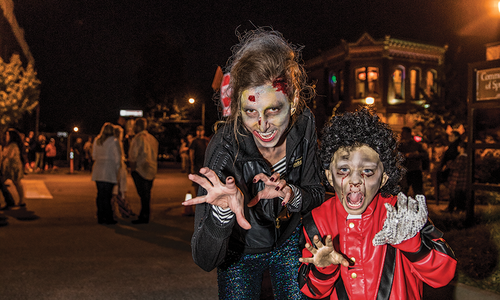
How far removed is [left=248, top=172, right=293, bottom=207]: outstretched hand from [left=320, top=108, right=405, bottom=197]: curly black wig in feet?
1.34

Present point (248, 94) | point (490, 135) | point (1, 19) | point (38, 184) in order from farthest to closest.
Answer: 1. point (1, 19)
2. point (38, 184)
3. point (490, 135)
4. point (248, 94)

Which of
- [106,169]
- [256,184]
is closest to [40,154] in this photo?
[106,169]

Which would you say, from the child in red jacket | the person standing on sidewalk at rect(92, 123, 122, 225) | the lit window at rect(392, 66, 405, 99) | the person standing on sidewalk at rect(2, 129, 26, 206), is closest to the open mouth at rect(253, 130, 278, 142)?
the child in red jacket

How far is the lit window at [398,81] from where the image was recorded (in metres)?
28.9

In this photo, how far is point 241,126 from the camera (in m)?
2.44

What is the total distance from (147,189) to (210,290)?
3.81 metres

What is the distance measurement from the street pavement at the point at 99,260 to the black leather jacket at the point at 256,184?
268 cm

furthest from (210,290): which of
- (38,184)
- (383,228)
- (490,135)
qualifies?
(38,184)

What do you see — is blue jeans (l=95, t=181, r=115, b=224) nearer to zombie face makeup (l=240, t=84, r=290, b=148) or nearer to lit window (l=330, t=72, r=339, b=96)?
zombie face makeup (l=240, t=84, r=290, b=148)

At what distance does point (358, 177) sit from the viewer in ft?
7.22

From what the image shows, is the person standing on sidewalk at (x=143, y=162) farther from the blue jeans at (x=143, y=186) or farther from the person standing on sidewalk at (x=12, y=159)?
the person standing on sidewalk at (x=12, y=159)

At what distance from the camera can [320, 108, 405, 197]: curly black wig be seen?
2246mm

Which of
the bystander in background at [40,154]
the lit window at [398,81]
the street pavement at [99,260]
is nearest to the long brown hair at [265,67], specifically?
the street pavement at [99,260]

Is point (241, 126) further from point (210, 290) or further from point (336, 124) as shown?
point (210, 290)
